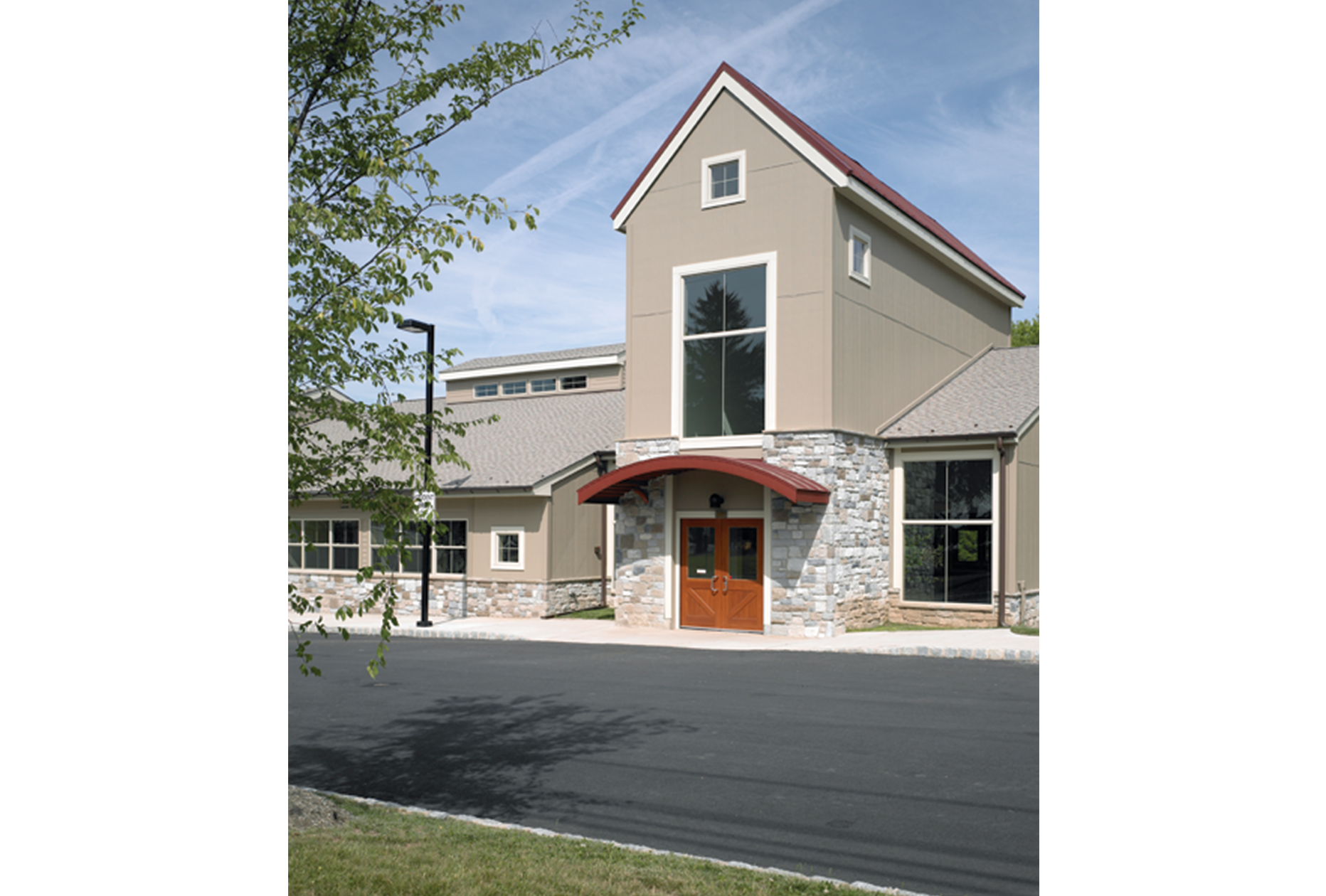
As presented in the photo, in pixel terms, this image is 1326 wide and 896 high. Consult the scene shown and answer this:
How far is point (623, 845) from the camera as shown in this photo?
226 inches

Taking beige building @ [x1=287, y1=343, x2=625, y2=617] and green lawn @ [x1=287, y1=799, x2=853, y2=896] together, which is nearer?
green lawn @ [x1=287, y1=799, x2=853, y2=896]

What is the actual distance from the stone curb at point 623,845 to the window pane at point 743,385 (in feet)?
42.0

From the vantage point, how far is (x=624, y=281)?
68.1ft

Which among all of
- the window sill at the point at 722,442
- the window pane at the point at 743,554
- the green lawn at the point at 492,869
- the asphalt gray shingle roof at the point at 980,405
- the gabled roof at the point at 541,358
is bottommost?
the green lawn at the point at 492,869

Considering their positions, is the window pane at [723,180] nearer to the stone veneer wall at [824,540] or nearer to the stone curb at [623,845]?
the stone veneer wall at [824,540]

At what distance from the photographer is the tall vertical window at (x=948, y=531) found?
728 inches

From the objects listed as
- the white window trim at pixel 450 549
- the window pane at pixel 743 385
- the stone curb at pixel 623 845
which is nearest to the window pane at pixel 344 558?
the white window trim at pixel 450 549

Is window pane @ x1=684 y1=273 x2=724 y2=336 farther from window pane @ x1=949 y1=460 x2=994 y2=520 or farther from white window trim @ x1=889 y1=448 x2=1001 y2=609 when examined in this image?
window pane @ x1=949 y1=460 x2=994 y2=520

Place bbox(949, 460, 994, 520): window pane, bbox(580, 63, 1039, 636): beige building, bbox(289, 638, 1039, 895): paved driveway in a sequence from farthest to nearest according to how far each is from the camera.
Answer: bbox(949, 460, 994, 520): window pane < bbox(580, 63, 1039, 636): beige building < bbox(289, 638, 1039, 895): paved driveway

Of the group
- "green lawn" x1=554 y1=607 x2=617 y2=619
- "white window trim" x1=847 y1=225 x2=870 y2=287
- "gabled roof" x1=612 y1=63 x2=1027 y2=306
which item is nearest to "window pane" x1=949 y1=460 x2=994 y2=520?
"white window trim" x1=847 y1=225 x2=870 y2=287

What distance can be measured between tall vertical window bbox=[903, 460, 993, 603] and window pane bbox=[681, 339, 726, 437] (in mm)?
3967

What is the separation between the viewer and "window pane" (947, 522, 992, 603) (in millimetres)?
18422
